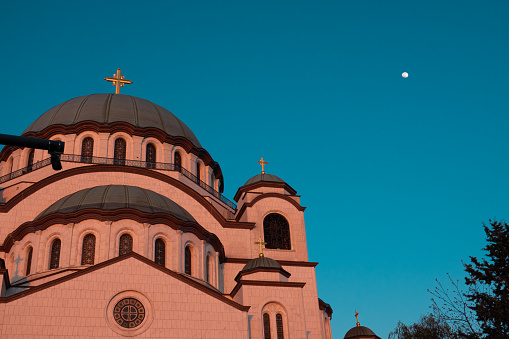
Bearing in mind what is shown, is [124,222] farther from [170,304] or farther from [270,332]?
[270,332]

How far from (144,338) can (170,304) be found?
4.62 ft

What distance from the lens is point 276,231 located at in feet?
95.0

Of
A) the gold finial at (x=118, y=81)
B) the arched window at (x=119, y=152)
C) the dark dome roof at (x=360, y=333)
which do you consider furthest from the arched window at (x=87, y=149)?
the dark dome roof at (x=360, y=333)

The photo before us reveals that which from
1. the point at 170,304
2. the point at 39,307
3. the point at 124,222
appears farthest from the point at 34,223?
the point at 170,304

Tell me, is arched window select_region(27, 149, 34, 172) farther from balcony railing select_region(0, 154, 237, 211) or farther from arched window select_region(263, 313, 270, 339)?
arched window select_region(263, 313, 270, 339)

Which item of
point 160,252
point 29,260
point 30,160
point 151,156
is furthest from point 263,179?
point 30,160

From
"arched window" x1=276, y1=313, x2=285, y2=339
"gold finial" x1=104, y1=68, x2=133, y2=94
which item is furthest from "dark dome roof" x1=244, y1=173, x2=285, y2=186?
"gold finial" x1=104, y1=68, x2=133, y2=94

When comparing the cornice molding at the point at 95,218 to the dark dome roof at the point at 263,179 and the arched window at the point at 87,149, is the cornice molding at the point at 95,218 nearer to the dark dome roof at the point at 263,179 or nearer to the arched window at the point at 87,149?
the dark dome roof at the point at 263,179

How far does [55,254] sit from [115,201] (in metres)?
3.13

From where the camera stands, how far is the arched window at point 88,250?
75.3ft

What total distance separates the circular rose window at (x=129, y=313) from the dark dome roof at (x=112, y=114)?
15.0 m

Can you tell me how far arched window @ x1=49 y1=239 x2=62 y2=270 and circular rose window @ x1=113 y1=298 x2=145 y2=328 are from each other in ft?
17.0

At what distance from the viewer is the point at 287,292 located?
74.7 feet

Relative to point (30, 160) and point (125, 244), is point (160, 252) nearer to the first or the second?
point (125, 244)
